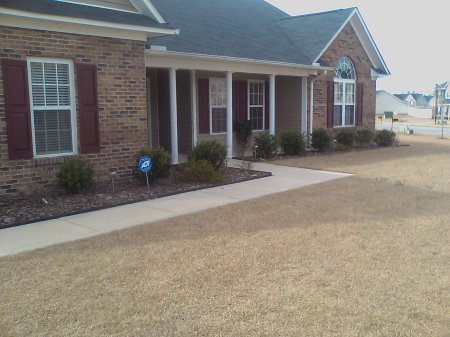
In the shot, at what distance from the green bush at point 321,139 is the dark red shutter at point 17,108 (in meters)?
10.5

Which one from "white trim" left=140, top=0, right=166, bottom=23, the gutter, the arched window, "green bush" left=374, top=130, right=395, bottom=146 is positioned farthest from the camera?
"green bush" left=374, top=130, right=395, bottom=146

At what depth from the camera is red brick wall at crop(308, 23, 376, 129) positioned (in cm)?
1736

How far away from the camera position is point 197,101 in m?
14.7

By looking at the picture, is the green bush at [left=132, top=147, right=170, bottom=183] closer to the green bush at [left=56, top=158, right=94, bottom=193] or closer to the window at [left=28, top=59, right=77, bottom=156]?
the green bush at [left=56, top=158, right=94, bottom=193]

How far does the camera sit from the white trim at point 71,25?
7711 mm

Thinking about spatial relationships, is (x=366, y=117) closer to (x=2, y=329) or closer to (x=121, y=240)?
(x=121, y=240)

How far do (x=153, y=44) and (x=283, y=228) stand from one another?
22.5 feet

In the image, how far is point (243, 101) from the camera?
16.5m

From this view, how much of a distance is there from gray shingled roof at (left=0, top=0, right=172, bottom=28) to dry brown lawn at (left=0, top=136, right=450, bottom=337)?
438 centimetres

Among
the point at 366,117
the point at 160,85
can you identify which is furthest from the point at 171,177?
the point at 366,117

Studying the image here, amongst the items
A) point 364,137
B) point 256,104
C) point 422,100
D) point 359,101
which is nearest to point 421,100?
point 422,100

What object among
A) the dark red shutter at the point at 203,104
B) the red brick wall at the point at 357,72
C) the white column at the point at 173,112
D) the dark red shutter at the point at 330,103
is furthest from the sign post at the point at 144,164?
the dark red shutter at the point at 330,103

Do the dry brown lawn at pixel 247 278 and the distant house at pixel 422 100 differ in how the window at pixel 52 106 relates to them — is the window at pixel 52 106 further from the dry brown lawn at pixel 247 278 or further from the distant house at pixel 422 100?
the distant house at pixel 422 100

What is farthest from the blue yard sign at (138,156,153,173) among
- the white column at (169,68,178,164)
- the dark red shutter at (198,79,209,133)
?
the dark red shutter at (198,79,209,133)
